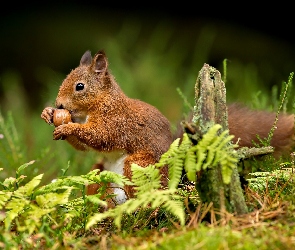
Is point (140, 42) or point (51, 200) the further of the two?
point (140, 42)

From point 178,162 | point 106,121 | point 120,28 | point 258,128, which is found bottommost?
point 178,162

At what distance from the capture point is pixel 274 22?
26.7 feet

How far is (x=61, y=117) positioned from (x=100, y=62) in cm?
40

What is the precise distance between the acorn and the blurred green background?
308cm

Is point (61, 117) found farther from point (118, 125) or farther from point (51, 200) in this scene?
point (51, 200)

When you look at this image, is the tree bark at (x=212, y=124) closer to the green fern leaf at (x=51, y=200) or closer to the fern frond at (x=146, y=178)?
the fern frond at (x=146, y=178)

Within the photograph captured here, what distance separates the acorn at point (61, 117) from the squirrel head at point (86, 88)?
6 cm

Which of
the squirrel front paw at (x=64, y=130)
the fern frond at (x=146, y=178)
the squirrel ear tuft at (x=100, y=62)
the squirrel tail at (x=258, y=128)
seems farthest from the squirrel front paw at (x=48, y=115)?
the fern frond at (x=146, y=178)

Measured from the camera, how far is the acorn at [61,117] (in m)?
3.45

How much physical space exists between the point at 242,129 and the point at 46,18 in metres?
6.13

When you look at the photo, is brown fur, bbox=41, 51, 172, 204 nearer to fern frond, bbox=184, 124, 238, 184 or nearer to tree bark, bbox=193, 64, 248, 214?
tree bark, bbox=193, 64, 248, 214

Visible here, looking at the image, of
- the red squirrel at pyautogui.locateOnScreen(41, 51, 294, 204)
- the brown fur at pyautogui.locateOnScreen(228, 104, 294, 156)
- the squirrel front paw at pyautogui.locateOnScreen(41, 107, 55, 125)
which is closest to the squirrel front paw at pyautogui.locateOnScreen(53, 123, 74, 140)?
the red squirrel at pyautogui.locateOnScreen(41, 51, 294, 204)

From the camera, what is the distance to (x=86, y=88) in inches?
139

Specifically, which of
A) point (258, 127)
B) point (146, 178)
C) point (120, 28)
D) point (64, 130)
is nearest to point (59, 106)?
point (64, 130)
